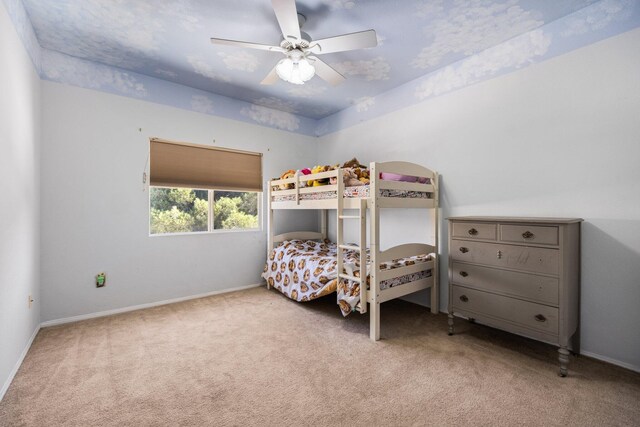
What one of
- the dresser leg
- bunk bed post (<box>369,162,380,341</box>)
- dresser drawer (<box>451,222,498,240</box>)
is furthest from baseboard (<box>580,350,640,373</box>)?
bunk bed post (<box>369,162,380,341</box>)

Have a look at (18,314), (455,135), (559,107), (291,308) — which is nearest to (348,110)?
(455,135)

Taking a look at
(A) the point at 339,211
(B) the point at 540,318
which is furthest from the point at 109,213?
(B) the point at 540,318

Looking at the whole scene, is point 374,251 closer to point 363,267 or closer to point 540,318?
point 363,267

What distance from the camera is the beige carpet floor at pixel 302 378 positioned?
1.54 m

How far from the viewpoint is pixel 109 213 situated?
299cm

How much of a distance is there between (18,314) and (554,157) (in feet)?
13.6

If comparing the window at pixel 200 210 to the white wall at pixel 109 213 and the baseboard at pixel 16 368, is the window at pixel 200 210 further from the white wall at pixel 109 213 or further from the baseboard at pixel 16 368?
the baseboard at pixel 16 368

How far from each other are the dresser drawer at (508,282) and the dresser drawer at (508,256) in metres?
0.05

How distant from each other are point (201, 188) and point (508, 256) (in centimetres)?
323

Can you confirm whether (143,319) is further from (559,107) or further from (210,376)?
(559,107)

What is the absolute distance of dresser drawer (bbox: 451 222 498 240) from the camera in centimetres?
223

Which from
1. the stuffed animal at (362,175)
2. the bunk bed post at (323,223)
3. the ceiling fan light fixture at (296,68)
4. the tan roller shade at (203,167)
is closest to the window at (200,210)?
the tan roller shade at (203,167)

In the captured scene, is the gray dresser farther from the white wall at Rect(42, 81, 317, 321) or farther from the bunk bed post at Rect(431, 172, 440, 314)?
the white wall at Rect(42, 81, 317, 321)

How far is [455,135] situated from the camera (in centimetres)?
294
